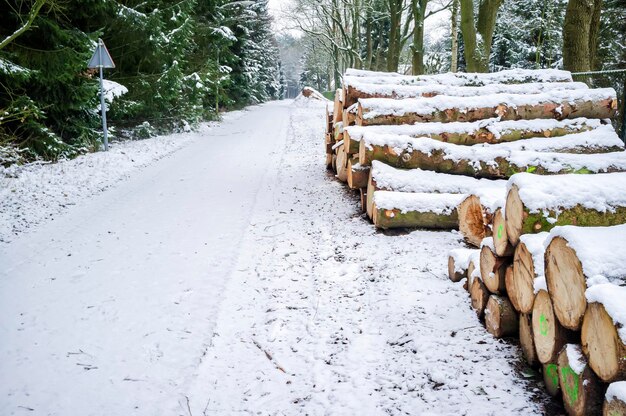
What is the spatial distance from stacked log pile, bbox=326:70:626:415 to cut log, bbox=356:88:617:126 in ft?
0.06

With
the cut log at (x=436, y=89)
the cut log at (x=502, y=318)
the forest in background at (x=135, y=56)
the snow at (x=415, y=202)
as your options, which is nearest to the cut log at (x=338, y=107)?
the cut log at (x=436, y=89)

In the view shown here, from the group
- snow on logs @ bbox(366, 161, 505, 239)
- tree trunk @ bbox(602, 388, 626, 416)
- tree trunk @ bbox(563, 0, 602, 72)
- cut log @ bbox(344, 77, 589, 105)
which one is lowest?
tree trunk @ bbox(602, 388, 626, 416)

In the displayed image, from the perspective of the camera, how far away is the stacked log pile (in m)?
2.23

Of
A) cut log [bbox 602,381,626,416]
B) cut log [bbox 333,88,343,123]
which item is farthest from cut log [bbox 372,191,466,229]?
cut log [bbox 333,88,343,123]

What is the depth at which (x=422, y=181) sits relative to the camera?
5586 millimetres

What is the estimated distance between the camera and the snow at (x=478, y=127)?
6312 mm

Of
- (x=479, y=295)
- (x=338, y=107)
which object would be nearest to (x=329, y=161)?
(x=338, y=107)

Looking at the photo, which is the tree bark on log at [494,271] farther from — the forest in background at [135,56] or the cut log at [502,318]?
the forest in background at [135,56]

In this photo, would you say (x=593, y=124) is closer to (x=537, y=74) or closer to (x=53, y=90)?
(x=537, y=74)

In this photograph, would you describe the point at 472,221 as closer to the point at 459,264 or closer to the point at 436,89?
the point at 459,264

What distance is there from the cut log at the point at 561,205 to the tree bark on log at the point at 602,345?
880 mm

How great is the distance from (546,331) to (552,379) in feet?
0.94

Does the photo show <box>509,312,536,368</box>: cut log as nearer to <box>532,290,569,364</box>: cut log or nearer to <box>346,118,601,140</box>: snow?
<box>532,290,569,364</box>: cut log

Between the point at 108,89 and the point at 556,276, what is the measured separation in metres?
11.4
